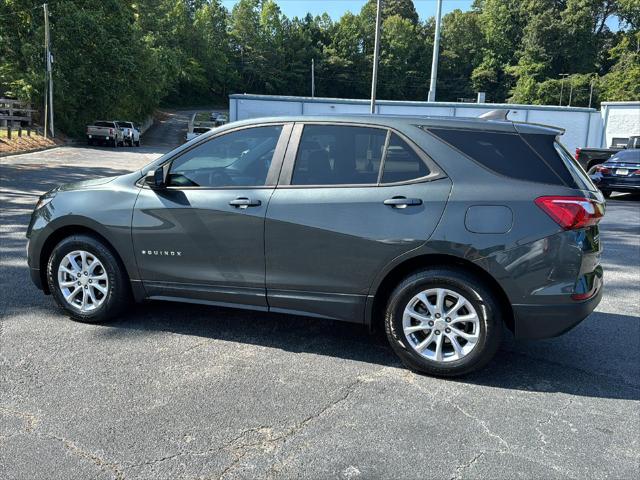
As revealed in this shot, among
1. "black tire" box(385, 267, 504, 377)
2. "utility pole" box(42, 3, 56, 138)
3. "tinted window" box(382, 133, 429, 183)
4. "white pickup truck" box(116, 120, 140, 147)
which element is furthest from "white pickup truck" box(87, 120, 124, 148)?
"black tire" box(385, 267, 504, 377)

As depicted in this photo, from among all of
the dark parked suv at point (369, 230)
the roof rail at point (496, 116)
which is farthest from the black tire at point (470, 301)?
the roof rail at point (496, 116)

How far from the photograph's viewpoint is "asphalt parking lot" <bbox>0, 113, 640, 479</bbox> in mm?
2871

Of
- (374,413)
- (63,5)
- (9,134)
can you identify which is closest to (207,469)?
(374,413)

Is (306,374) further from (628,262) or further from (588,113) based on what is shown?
(588,113)

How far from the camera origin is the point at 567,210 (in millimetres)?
3596

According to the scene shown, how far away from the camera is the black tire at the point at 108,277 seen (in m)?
4.55

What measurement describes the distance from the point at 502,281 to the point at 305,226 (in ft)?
4.49

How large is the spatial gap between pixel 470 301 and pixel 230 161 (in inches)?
82.7

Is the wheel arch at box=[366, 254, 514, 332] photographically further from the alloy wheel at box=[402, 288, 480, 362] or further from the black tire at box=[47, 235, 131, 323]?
the black tire at box=[47, 235, 131, 323]

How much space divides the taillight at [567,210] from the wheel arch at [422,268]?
0.55m

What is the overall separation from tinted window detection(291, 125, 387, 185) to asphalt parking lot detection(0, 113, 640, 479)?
1314 millimetres

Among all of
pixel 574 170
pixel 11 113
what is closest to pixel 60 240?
pixel 574 170

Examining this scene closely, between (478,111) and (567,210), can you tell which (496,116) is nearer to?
(567,210)

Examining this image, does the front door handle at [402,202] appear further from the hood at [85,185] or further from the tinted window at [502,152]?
the hood at [85,185]
